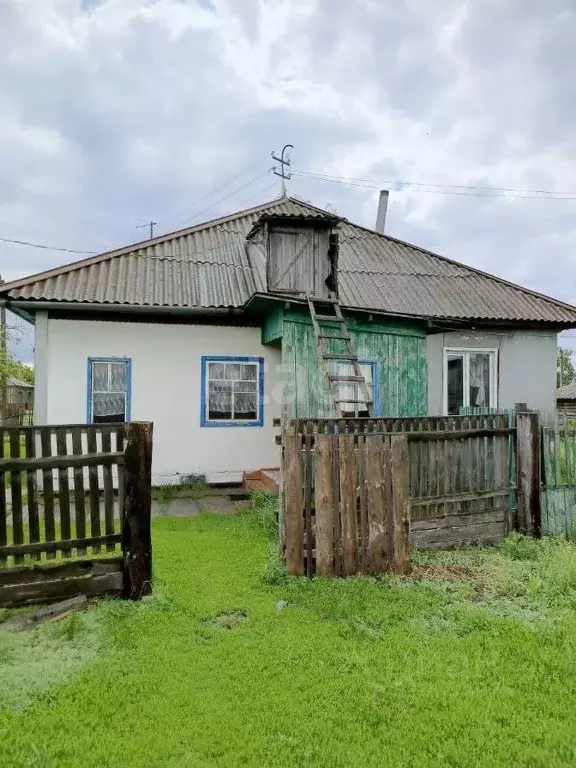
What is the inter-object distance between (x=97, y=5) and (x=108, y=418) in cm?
895

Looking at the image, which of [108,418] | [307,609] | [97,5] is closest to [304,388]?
[108,418]

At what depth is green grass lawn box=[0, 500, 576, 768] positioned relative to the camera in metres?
2.47

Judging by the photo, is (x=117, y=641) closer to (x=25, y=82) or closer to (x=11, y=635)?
(x=11, y=635)

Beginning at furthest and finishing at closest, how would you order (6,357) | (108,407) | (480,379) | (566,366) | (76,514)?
(566,366) → (6,357) → (480,379) → (108,407) → (76,514)

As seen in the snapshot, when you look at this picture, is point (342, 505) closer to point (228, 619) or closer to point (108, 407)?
point (228, 619)

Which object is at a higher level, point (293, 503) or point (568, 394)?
point (568, 394)

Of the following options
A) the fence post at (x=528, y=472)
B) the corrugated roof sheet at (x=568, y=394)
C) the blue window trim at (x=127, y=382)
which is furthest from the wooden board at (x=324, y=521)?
the corrugated roof sheet at (x=568, y=394)

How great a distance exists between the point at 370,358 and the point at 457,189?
16.7m

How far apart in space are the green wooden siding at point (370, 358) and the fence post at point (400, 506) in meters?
3.92

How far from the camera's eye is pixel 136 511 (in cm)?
436

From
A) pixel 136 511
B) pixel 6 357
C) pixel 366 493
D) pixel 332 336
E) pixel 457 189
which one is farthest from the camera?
pixel 6 357

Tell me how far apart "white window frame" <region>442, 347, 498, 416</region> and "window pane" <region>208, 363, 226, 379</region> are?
4551 mm

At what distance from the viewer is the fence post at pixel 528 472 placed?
20.6 ft

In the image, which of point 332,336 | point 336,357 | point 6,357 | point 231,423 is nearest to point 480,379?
point 332,336
